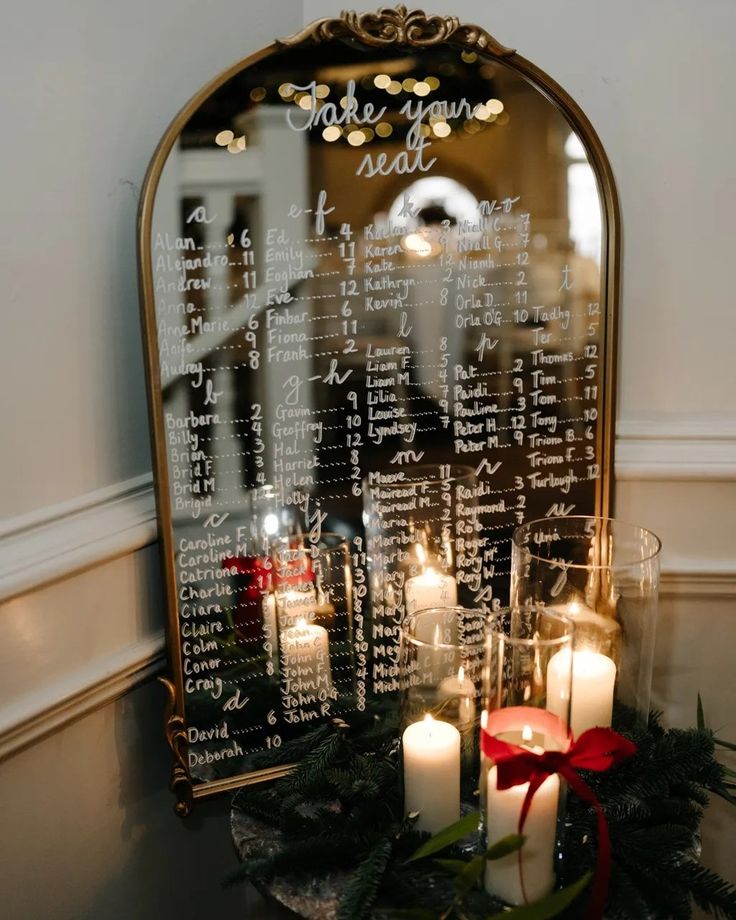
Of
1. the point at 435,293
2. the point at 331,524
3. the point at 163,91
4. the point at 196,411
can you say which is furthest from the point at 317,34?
the point at 331,524

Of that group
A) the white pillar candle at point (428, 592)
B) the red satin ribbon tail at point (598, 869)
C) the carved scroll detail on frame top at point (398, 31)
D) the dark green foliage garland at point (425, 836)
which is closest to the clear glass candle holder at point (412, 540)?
the white pillar candle at point (428, 592)

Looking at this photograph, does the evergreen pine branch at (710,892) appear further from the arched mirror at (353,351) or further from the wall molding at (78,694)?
the wall molding at (78,694)

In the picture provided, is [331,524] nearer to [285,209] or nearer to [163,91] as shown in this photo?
[285,209]

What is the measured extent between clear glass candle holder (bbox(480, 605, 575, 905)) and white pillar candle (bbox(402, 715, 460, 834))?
6 centimetres

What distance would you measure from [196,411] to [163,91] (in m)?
0.41

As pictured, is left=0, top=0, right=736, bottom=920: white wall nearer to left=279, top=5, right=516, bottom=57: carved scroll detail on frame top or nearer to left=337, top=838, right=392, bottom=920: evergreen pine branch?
left=279, top=5, right=516, bottom=57: carved scroll detail on frame top

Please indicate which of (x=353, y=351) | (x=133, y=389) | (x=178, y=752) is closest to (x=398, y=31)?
(x=353, y=351)

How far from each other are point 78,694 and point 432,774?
1.40 ft

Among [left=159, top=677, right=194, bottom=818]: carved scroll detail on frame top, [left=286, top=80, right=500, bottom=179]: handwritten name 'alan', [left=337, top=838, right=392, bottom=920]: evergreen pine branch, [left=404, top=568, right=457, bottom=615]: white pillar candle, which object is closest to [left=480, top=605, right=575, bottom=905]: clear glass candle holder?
[left=337, top=838, right=392, bottom=920]: evergreen pine branch

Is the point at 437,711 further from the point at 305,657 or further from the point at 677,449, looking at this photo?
the point at 677,449

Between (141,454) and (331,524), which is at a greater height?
(141,454)

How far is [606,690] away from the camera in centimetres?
116

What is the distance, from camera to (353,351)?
1247 mm

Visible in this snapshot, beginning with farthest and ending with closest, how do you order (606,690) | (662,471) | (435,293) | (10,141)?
(662,471) < (435,293) < (606,690) < (10,141)
